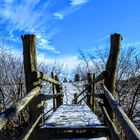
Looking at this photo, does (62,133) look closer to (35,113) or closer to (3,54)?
(35,113)

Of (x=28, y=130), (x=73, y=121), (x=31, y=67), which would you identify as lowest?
(x=73, y=121)

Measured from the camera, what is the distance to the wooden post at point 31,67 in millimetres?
4361

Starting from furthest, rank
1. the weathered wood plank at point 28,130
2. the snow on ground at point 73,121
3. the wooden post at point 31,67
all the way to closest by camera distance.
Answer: the snow on ground at point 73,121, the wooden post at point 31,67, the weathered wood plank at point 28,130

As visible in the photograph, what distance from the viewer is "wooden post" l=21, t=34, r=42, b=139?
4361 mm

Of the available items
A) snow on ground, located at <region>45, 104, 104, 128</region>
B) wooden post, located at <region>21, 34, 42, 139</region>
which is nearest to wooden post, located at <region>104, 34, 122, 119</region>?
snow on ground, located at <region>45, 104, 104, 128</region>

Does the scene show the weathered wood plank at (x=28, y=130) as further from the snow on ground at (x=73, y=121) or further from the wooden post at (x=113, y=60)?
the wooden post at (x=113, y=60)

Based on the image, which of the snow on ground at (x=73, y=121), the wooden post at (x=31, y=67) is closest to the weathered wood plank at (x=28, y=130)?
the wooden post at (x=31, y=67)

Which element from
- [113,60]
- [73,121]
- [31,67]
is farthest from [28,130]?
[113,60]

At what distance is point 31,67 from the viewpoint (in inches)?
173

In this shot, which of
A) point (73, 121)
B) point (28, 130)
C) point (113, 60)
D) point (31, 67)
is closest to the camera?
point (28, 130)

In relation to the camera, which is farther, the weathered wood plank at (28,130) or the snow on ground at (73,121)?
the snow on ground at (73,121)

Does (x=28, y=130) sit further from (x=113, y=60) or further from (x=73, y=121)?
(x=113, y=60)

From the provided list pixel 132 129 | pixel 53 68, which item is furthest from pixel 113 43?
pixel 53 68

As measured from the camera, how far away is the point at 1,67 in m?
12.6
